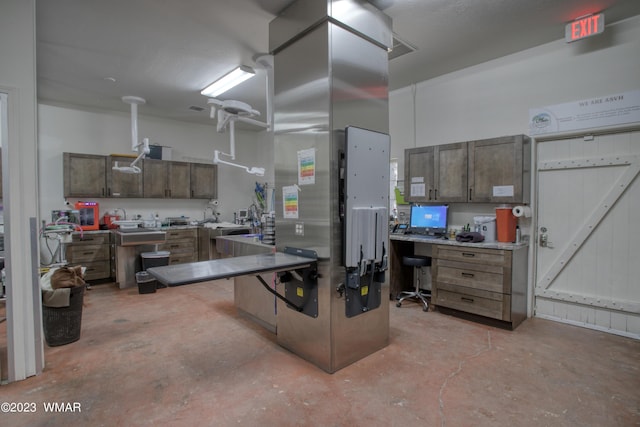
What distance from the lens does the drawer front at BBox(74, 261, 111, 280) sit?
502 cm

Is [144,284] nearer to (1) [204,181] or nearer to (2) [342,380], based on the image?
(1) [204,181]

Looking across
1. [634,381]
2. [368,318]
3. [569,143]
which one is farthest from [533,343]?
[569,143]

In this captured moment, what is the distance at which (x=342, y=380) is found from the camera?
7.85ft

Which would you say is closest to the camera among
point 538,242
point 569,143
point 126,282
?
point 569,143

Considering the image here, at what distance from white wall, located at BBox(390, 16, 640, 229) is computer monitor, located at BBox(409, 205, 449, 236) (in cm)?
24

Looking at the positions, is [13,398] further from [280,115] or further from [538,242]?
[538,242]

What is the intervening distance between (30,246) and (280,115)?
2230mm

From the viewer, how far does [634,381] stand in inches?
92.0

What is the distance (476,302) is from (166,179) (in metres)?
5.62

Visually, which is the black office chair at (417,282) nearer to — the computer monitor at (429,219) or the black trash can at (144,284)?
the computer monitor at (429,219)

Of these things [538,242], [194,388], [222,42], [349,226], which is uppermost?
[222,42]

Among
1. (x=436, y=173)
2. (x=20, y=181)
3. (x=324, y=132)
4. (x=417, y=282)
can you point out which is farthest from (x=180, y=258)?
(x=436, y=173)

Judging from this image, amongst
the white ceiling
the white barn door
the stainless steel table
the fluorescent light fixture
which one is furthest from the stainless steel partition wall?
the white barn door

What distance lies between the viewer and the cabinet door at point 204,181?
6398 millimetres
